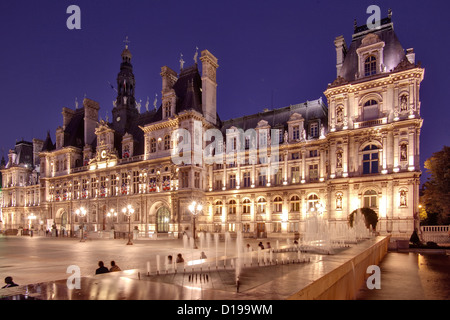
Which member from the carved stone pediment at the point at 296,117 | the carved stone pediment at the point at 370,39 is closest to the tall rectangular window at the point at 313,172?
the carved stone pediment at the point at 296,117

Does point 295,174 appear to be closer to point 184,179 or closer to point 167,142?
point 184,179

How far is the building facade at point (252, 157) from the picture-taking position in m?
32.7

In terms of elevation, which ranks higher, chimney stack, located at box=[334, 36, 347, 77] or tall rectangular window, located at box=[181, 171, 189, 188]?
chimney stack, located at box=[334, 36, 347, 77]

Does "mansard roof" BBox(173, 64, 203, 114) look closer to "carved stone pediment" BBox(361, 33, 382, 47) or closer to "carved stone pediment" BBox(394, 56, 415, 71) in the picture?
"carved stone pediment" BBox(361, 33, 382, 47)

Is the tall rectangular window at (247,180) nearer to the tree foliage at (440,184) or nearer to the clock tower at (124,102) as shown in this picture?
the tree foliage at (440,184)

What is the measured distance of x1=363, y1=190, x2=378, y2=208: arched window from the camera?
33.0m

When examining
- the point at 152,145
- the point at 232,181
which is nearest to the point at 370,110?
the point at 232,181

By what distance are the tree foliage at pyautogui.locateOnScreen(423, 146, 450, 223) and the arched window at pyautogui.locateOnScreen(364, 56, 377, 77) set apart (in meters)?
11.0

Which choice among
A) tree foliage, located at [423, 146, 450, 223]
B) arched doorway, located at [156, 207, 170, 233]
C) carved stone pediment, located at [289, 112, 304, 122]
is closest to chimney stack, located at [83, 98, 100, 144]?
arched doorway, located at [156, 207, 170, 233]

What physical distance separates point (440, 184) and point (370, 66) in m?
14.2

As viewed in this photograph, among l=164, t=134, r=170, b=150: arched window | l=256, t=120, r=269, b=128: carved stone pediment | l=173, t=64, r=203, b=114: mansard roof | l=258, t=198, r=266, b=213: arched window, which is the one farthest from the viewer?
l=164, t=134, r=170, b=150: arched window

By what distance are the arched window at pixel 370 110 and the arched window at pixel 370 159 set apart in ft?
10.1

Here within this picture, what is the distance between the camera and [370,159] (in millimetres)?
33906
